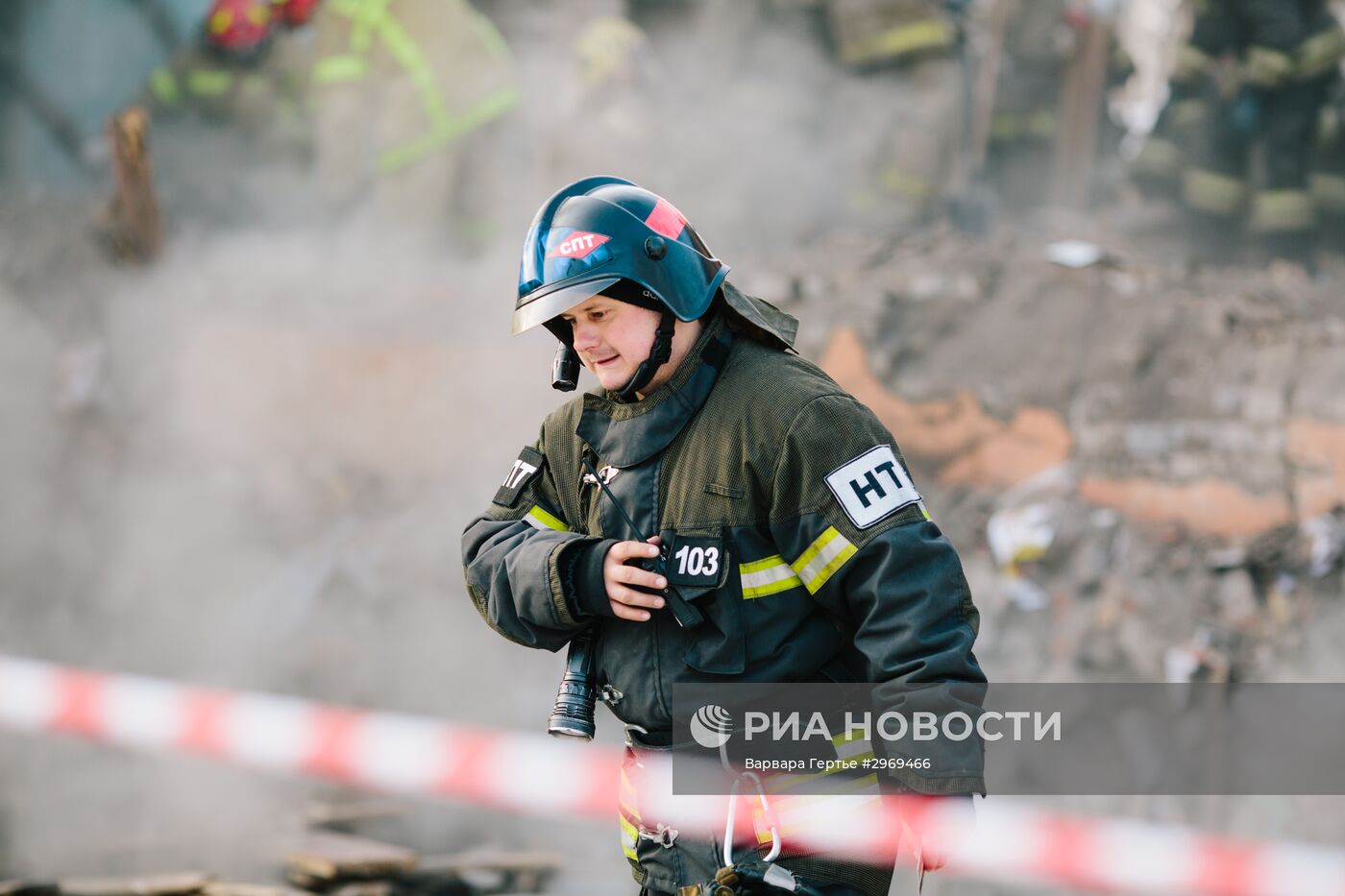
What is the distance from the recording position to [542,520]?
240 centimetres

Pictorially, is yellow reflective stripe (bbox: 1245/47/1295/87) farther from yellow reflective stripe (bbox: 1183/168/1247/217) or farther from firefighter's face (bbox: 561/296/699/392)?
firefighter's face (bbox: 561/296/699/392)

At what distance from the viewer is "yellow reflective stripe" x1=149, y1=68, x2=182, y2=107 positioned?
9844mm

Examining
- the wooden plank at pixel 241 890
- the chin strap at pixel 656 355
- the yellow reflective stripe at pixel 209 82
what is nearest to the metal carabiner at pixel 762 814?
the chin strap at pixel 656 355

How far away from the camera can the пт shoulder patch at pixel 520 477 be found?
2.40m

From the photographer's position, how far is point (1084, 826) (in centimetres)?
348

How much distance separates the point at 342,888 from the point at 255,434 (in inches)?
144

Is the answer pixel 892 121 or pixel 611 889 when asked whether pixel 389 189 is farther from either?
pixel 611 889

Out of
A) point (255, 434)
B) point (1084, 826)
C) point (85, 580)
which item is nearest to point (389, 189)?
point (255, 434)

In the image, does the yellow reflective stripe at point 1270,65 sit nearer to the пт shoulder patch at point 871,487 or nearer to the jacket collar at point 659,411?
the jacket collar at point 659,411

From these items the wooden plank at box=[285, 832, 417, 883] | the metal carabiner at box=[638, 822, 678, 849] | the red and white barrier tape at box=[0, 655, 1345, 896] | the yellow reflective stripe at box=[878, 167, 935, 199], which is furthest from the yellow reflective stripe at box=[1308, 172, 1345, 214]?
the metal carabiner at box=[638, 822, 678, 849]

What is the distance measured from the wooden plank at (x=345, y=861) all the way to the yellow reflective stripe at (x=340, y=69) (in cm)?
537

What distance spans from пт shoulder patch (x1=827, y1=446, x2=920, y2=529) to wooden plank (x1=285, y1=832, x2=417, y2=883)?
4301mm

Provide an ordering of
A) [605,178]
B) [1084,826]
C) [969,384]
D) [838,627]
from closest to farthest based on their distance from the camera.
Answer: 1. [838,627]
2. [605,178]
3. [1084,826]
4. [969,384]

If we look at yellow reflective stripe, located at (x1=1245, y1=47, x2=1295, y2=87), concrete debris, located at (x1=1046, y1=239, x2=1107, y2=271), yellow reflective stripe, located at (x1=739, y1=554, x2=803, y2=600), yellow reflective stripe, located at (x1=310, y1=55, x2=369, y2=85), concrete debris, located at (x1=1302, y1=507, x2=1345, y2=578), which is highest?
yellow reflective stripe, located at (x1=1245, y1=47, x2=1295, y2=87)
